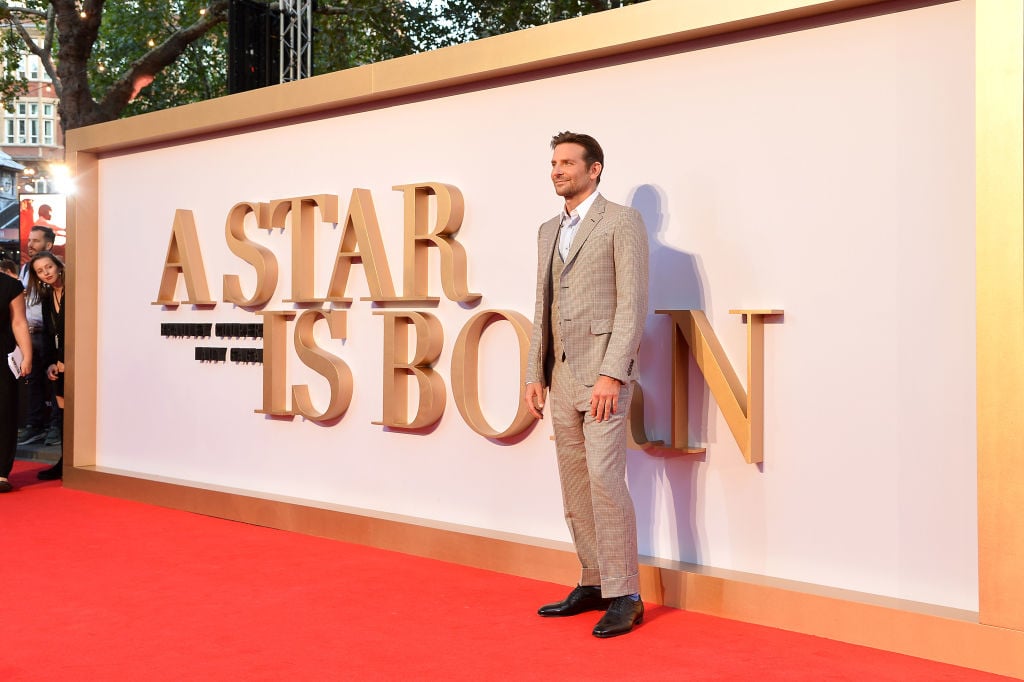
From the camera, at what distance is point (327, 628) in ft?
14.2

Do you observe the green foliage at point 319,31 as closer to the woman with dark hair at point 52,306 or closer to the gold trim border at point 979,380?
the woman with dark hair at point 52,306

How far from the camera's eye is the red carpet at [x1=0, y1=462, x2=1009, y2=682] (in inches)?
149

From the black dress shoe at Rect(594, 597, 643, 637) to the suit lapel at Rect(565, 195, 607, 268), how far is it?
1351mm

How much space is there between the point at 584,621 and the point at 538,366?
1045 millimetres

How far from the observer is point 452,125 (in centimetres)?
581

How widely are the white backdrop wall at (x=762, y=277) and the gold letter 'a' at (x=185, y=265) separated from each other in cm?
113

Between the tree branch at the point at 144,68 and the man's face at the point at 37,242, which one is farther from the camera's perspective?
the tree branch at the point at 144,68

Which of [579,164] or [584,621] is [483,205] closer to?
[579,164]

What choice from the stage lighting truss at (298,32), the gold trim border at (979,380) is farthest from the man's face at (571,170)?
the stage lighting truss at (298,32)

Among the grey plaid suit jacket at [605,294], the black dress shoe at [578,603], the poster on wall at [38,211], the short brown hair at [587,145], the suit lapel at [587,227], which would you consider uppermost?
the poster on wall at [38,211]

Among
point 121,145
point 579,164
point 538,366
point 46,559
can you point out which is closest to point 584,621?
point 538,366

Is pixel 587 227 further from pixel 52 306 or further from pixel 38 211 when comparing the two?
pixel 38 211

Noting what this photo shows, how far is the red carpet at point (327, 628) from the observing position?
12.4 ft

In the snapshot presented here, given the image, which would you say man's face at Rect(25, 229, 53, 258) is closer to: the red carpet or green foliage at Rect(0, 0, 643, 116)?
the red carpet
